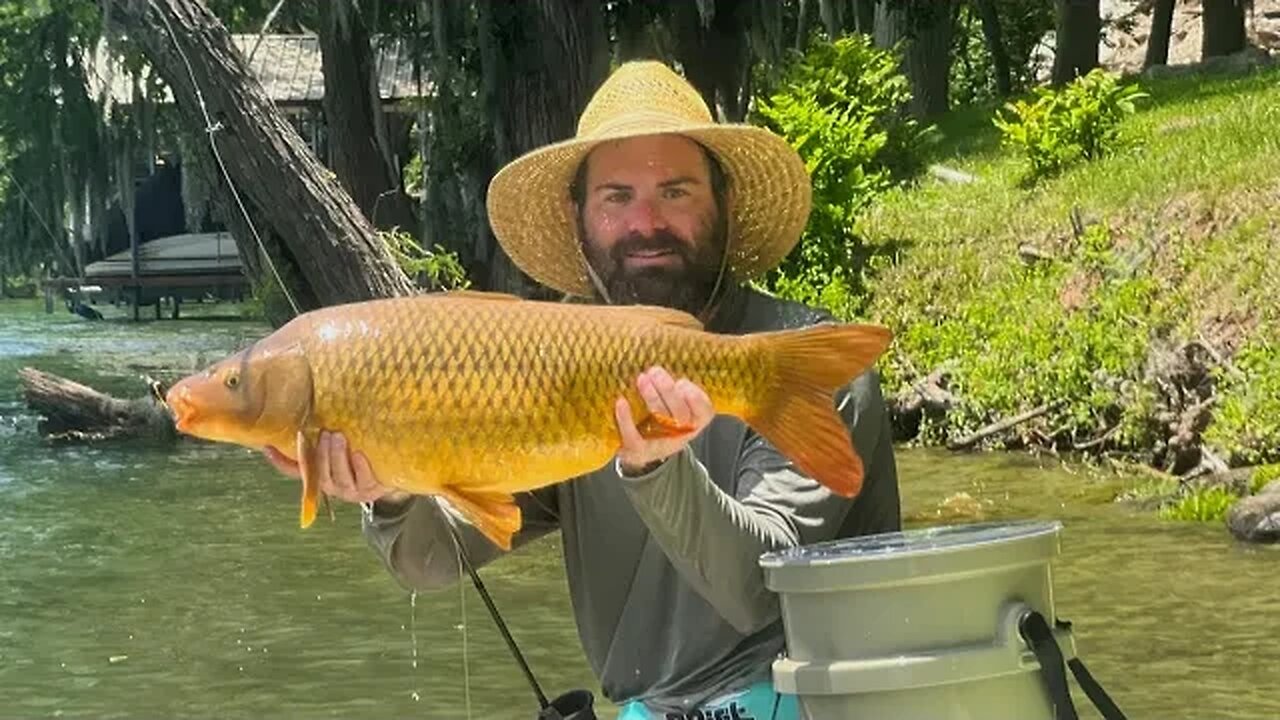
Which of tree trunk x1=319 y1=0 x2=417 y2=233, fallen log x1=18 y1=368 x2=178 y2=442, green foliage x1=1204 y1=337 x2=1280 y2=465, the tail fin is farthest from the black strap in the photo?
tree trunk x1=319 y1=0 x2=417 y2=233

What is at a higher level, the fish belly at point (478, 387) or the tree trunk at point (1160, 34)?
the tree trunk at point (1160, 34)

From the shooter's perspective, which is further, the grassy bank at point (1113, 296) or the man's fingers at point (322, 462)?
the grassy bank at point (1113, 296)

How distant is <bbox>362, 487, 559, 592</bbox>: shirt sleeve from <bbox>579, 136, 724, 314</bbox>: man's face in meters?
0.38

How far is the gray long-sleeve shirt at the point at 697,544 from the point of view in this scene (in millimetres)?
2916

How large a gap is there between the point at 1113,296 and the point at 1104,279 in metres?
0.60

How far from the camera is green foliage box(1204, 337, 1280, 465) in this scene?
10757mm

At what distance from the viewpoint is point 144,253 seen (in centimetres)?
3816

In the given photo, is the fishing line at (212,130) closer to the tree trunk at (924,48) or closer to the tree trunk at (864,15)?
the tree trunk at (864,15)

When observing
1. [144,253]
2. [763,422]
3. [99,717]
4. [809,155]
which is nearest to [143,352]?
[144,253]

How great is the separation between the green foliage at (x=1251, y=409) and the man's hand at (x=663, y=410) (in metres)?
8.57

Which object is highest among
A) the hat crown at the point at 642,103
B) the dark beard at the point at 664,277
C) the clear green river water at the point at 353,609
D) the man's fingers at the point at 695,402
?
the hat crown at the point at 642,103

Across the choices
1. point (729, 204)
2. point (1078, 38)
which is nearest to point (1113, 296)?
point (729, 204)

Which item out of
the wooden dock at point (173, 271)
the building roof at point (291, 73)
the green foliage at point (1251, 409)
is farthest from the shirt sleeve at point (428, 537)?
the wooden dock at point (173, 271)

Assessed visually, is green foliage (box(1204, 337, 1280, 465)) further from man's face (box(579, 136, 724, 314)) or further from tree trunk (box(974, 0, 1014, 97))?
tree trunk (box(974, 0, 1014, 97))
